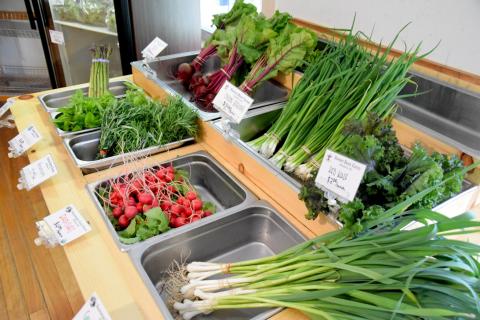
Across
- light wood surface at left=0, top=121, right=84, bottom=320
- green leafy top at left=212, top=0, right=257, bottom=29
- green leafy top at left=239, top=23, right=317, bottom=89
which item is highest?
green leafy top at left=212, top=0, right=257, bottom=29

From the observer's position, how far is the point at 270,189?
1390 mm

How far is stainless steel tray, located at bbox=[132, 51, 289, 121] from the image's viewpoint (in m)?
2.03

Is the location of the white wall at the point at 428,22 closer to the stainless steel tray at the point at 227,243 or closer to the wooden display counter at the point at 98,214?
the wooden display counter at the point at 98,214

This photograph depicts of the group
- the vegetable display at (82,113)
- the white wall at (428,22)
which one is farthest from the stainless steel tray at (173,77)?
the white wall at (428,22)

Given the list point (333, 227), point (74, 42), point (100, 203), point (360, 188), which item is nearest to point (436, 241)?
point (360, 188)

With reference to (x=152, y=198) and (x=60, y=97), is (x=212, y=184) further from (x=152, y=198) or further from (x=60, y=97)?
(x=60, y=97)

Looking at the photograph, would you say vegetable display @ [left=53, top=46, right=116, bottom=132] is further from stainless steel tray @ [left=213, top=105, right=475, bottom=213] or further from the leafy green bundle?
stainless steel tray @ [left=213, top=105, right=475, bottom=213]

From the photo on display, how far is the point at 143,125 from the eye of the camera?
1.71 meters

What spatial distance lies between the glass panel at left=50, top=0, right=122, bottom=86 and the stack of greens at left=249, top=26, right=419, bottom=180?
2059 millimetres

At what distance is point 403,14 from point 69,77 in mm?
2933

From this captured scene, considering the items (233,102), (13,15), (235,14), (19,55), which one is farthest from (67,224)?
(19,55)

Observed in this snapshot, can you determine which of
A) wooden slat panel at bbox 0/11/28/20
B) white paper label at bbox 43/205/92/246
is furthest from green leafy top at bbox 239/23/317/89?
wooden slat panel at bbox 0/11/28/20

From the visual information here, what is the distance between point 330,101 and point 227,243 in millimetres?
692

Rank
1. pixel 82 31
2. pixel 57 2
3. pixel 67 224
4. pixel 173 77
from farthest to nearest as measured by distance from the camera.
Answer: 1. pixel 82 31
2. pixel 57 2
3. pixel 173 77
4. pixel 67 224
